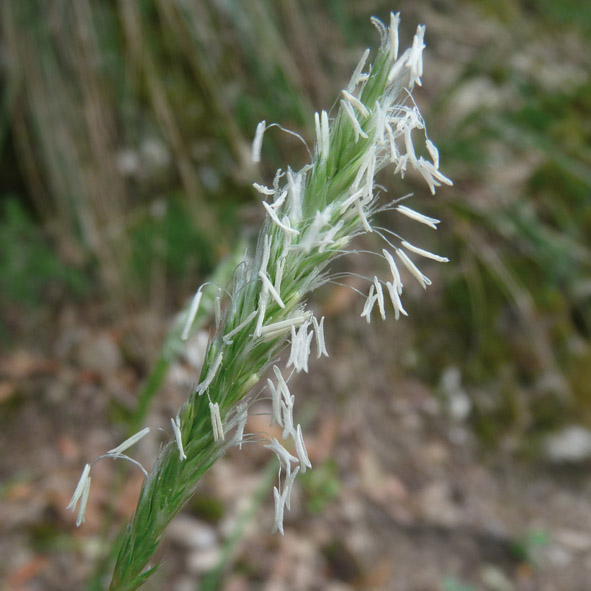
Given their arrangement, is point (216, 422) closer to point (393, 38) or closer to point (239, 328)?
point (239, 328)

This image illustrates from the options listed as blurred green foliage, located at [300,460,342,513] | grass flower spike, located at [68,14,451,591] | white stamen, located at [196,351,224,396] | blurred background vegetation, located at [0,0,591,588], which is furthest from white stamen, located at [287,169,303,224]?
blurred green foliage, located at [300,460,342,513]

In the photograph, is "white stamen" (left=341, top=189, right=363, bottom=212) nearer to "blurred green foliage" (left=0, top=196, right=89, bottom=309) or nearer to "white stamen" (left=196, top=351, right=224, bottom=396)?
"white stamen" (left=196, top=351, right=224, bottom=396)

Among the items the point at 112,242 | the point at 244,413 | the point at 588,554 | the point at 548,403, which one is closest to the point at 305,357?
the point at 244,413

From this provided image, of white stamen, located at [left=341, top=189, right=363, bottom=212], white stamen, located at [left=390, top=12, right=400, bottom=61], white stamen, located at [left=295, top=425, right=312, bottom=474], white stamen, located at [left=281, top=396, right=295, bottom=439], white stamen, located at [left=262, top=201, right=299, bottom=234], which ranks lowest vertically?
white stamen, located at [left=295, top=425, right=312, bottom=474]

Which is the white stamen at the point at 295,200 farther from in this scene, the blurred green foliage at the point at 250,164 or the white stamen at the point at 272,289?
the blurred green foliage at the point at 250,164

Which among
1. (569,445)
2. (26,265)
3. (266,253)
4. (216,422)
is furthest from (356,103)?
(569,445)

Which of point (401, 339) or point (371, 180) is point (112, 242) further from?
point (371, 180)
